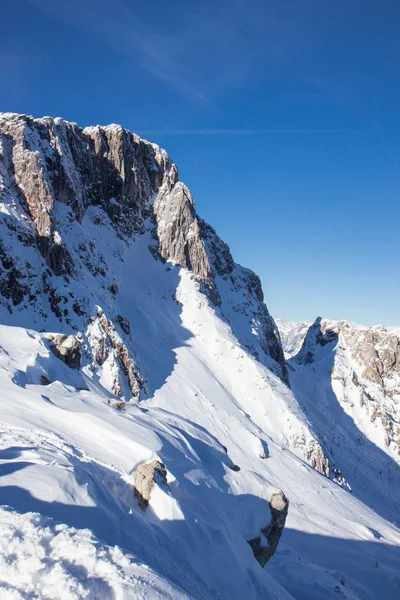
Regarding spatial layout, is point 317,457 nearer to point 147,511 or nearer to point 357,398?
point 147,511

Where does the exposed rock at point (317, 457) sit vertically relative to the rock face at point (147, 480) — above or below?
below

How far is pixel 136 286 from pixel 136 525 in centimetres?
4232

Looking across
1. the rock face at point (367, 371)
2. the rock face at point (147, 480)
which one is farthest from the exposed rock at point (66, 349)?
the rock face at point (367, 371)

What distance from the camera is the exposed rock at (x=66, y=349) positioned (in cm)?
2034

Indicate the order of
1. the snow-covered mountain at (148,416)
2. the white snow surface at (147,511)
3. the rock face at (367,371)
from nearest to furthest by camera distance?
1. the white snow surface at (147,511)
2. the snow-covered mountain at (148,416)
3. the rock face at (367,371)

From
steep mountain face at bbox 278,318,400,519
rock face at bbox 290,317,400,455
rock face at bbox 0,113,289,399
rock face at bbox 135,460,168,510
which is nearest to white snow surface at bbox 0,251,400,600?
rock face at bbox 135,460,168,510

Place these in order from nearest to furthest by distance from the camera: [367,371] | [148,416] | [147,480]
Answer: [147,480] < [148,416] < [367,371]

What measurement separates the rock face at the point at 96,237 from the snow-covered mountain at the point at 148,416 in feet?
0.68

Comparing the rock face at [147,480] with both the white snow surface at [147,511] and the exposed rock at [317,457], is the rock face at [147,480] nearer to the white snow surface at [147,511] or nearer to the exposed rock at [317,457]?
the white snow surface at [147,511]

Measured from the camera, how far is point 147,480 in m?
9.26

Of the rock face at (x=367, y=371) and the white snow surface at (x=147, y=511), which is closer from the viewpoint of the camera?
the white snow surface at (x=147, y=511)

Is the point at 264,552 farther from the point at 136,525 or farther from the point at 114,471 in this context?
the point at 136,525

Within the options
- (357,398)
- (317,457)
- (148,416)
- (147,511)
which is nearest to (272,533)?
(148,416)

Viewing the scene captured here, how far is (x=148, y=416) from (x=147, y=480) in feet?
21.9
